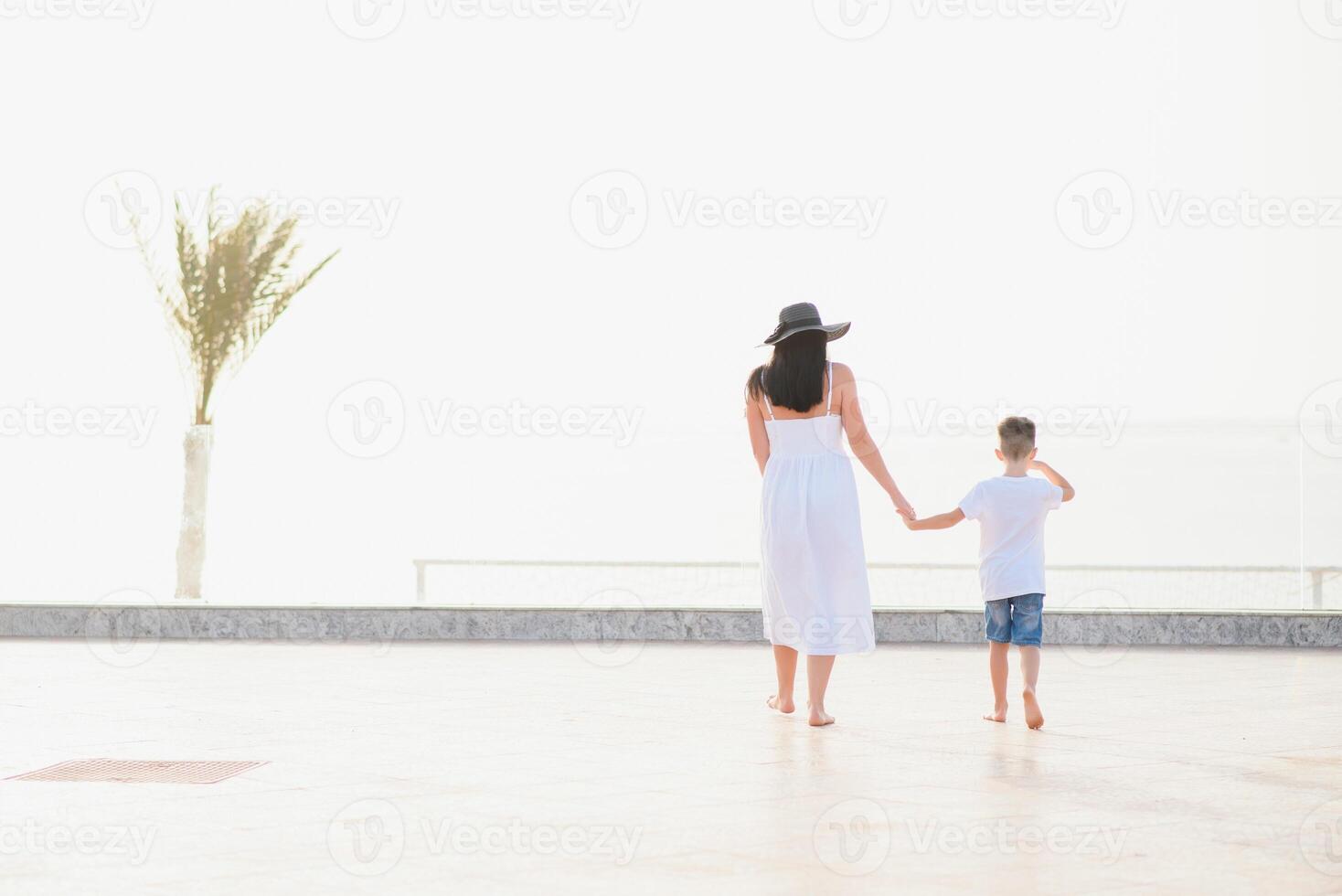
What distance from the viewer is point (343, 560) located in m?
13.7

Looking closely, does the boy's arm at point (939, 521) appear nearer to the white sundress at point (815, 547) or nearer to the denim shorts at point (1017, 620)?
the white sundress at point (815, 547)

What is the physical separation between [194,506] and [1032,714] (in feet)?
29.3

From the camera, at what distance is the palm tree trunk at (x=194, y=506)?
46.8 feet

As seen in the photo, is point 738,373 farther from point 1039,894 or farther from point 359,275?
point 1039,894

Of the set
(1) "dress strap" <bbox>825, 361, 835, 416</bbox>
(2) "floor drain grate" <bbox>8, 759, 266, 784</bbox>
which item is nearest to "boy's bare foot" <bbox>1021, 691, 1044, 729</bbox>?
(1) "dress strap" <bbox>825, 361, 835, 416</bbox>

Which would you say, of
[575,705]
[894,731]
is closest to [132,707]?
[575,705]

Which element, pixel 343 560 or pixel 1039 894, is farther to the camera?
pixel 343 560

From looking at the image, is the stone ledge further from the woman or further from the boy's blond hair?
the woman

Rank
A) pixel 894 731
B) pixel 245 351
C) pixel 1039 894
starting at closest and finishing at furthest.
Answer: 1. pixel 1039 894
2. pixel 894 731
3. pixel 245 351

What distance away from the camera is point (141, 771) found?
6.28 m

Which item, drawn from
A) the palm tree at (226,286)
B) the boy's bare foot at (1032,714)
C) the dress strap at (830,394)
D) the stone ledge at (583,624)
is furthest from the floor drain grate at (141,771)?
the palm tree at (226,286)

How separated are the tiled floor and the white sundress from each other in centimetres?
44

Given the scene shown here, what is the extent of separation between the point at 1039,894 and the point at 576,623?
8.23 meters

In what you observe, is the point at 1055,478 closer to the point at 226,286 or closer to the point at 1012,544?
the point at 1012,544
